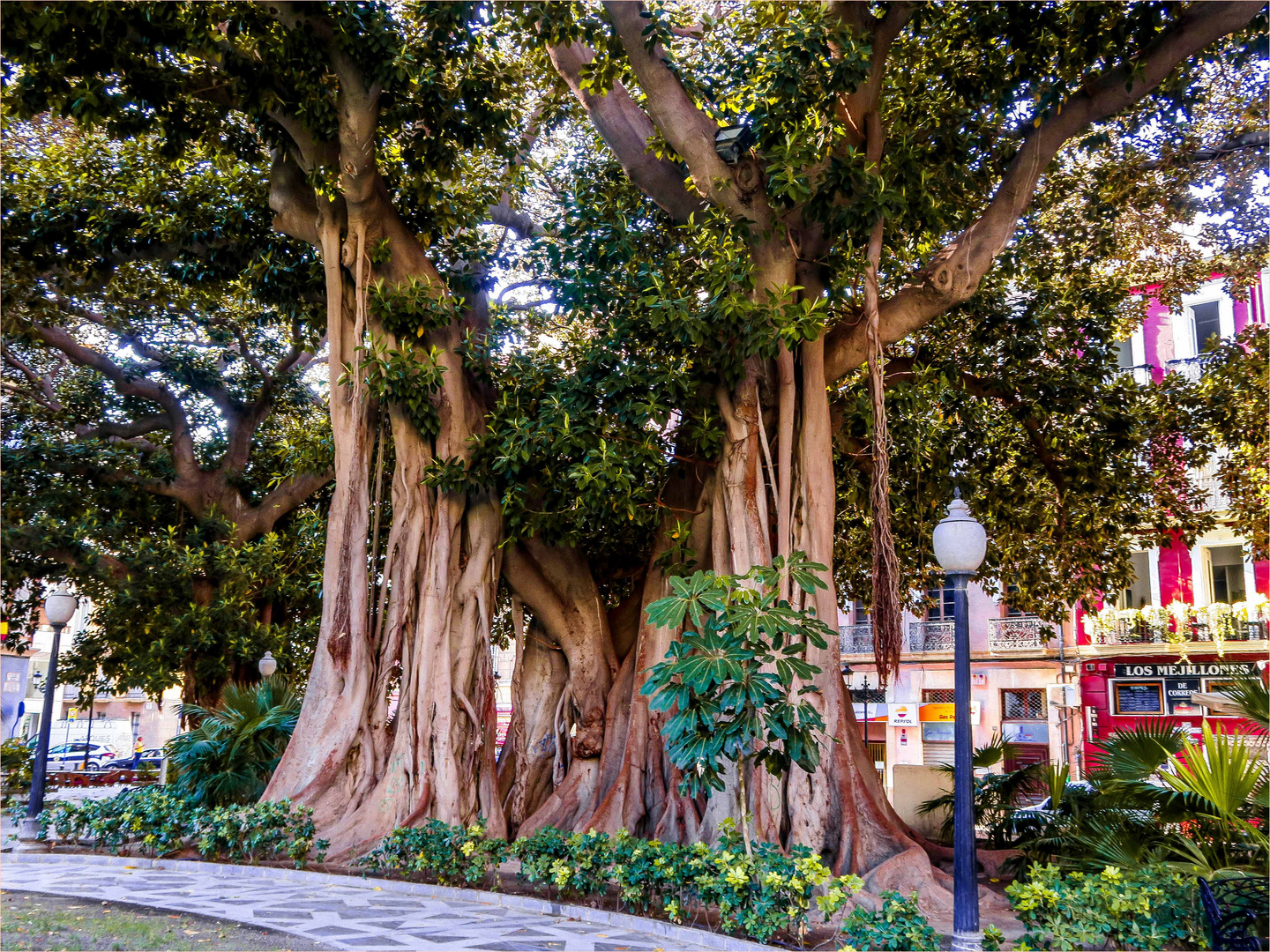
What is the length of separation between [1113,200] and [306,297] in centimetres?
850

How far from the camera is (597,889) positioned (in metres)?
7.04

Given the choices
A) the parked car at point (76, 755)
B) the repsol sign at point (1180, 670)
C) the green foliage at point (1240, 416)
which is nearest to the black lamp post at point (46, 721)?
the green foliage at point (1240, 416)

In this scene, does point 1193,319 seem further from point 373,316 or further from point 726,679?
point 726,679

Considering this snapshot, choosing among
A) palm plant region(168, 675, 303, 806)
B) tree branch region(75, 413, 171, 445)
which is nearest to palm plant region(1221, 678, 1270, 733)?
palm plant region(168, 675, 303, 806)

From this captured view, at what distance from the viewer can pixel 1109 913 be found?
5.25 m

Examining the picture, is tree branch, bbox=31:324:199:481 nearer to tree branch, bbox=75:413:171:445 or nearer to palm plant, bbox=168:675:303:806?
tree branch, bbox=75:413:171:445

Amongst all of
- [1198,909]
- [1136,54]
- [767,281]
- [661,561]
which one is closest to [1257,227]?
[1136,54]

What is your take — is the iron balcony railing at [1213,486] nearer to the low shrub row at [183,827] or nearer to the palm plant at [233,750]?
the palm plant at [233,750]

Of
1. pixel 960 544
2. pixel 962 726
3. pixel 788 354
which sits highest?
pixel 788 354

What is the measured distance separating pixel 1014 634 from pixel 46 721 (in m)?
20.5

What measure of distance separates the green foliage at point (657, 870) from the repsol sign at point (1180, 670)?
54.6 ft

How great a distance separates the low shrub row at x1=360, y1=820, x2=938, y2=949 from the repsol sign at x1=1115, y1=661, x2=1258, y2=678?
54.6 feet

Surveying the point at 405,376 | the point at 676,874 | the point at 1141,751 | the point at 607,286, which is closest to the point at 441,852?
the point at 676,874

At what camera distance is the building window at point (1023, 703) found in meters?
23.9
